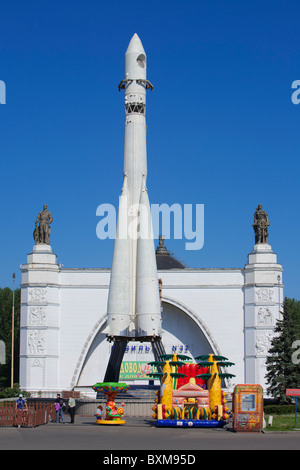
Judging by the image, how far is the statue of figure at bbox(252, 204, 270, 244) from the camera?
169 feet

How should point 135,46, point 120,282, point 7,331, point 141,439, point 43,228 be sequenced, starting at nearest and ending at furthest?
point 141,439
point 120,282
point 135,46
point 43,228
point 7,331

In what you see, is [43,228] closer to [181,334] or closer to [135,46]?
[181,334]

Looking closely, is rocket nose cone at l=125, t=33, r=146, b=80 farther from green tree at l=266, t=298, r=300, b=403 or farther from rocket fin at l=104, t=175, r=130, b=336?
green tree at l=266, t=298, r=300, b=403

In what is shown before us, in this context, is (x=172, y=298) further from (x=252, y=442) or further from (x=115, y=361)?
(x=252, y=442)

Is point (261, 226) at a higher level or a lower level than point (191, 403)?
higher

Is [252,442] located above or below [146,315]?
below

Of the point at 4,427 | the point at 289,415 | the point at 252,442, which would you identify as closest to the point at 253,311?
the point at 289,415

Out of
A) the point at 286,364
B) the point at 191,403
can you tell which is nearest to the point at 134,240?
the point at 286,364

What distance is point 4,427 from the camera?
25.8 m

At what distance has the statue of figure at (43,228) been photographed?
2047 inches

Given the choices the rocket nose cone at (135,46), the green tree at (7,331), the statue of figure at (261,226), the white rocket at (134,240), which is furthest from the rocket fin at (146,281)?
the green tree at (7,331)

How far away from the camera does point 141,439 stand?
66.3ft

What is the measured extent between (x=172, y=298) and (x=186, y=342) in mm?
3488

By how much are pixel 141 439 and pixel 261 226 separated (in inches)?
1292
